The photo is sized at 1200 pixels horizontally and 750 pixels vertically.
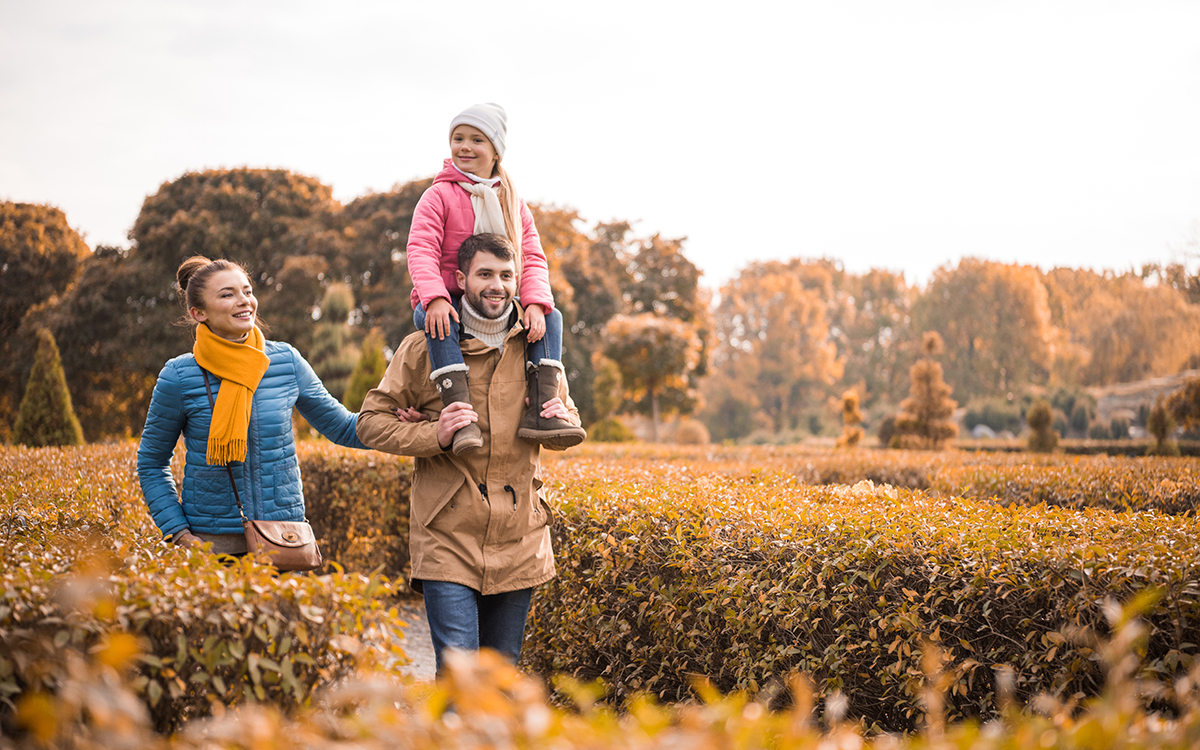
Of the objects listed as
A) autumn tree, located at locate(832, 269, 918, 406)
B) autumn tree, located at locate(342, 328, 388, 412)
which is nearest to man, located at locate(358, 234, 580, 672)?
autumn tree, located at locate(342, 328, 388, 412)

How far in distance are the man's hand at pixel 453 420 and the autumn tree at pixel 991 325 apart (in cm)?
4788

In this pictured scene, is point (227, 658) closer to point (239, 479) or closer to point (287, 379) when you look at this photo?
point (239, 479)

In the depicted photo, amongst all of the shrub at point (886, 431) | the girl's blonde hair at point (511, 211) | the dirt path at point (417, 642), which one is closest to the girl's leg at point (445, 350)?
the girl's blonde hair at point (511, 211)

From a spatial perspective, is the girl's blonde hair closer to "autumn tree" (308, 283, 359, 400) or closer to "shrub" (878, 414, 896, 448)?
"autumn tree" (308, 283, 359, 400)

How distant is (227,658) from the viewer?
5.92ft

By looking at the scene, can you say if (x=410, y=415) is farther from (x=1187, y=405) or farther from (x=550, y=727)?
(x=1187, y=405)

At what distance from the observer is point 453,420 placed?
2793 mm

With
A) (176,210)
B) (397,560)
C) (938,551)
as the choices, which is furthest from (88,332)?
(938,551)

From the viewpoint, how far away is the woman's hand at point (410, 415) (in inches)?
120

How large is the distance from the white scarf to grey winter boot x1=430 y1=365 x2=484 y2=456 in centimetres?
62

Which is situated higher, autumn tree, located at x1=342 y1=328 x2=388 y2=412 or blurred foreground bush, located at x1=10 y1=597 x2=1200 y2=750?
autumn tree, located at x1=342 y1=328 x2=388 y2=412

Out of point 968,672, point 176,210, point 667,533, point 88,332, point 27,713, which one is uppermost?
point 176,210

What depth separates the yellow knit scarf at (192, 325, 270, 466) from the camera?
295 cm

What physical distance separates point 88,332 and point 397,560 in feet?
78.6
